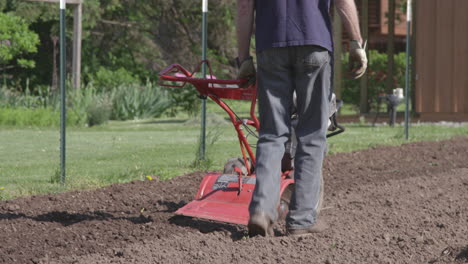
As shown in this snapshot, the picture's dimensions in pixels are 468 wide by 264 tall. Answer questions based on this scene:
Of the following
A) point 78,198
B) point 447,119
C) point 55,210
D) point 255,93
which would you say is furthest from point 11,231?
point 447,119

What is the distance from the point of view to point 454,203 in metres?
5.95

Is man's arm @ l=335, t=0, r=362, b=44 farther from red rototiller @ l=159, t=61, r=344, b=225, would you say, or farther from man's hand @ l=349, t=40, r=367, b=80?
red rototiller @ l=159, t=61, r=344, b=225

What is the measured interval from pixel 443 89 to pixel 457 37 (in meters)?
1.02

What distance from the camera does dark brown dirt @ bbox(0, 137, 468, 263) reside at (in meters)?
3.97

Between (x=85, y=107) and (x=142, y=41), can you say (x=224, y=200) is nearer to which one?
(x=85, y=107)

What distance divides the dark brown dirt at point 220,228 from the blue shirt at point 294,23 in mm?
1042

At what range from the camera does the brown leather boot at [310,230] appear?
4445 millimetres

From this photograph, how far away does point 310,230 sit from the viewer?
4.50 m

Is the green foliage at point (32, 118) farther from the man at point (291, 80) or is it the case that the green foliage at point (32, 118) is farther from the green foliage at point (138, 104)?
the man at point (291, 80)

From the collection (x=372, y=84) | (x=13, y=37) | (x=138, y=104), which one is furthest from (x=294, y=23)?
(x=13, y=37)

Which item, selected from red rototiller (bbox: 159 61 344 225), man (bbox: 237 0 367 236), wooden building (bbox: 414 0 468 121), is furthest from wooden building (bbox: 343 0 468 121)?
man (bbox: 237 0 367 236)

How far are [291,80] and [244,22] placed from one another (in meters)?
0.40

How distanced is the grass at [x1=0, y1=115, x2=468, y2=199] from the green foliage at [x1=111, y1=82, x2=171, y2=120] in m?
1.94

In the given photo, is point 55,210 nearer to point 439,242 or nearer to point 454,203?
point 439,242
